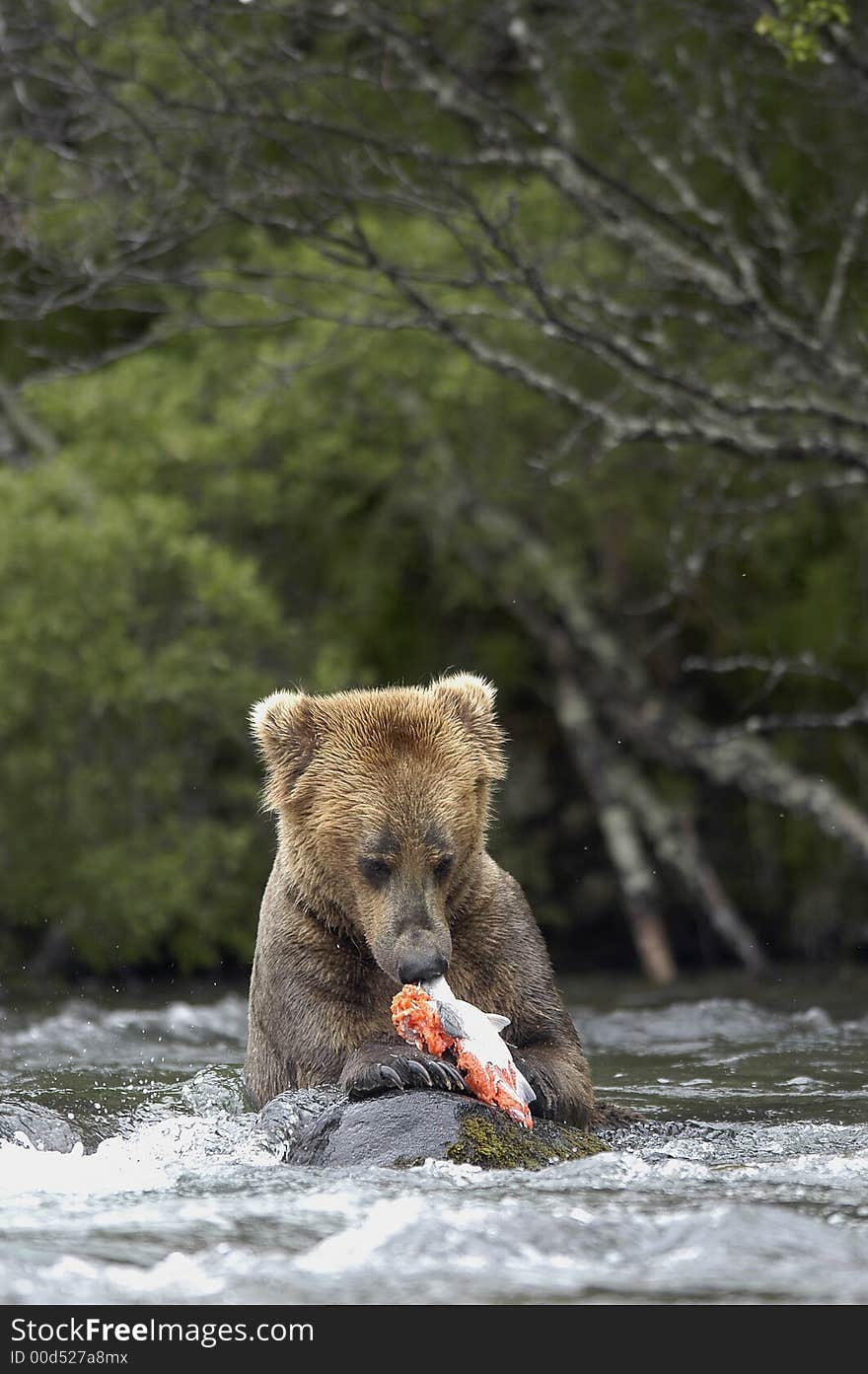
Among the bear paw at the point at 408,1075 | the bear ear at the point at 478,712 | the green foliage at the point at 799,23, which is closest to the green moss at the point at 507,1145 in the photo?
the bear paw at the point at 408,1075

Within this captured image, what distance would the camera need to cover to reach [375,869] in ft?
18.7

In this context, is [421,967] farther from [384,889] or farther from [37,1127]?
[37,1127]

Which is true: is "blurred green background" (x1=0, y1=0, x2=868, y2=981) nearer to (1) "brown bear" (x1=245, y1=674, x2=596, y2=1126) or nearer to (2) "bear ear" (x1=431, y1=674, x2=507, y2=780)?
(2) "bear ear" (x1=431, y1=674, x2=507, y2=780)

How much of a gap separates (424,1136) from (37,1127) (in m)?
1.53

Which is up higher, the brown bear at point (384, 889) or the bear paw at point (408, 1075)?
the brown bear at point (384, 889)

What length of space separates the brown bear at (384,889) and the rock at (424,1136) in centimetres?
23

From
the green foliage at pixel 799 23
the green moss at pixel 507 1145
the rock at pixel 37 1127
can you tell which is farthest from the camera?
the green foliage at pixel 799 23

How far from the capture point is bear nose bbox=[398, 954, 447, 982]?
5333mm

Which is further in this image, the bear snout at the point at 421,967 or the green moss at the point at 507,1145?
the bear snout at the point at 421,967

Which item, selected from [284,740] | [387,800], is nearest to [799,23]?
[284,740]

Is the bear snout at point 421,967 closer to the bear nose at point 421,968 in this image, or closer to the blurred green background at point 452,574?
the bear nose at point 421,968

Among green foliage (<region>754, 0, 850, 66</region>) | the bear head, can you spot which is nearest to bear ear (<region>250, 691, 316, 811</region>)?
the bear head

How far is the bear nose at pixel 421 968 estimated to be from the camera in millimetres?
5333
